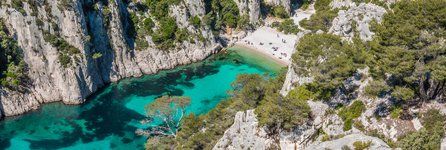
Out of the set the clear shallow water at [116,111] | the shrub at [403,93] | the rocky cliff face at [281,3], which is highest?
the rocky cliff face at [281,3]

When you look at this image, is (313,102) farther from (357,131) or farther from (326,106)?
(357,131)

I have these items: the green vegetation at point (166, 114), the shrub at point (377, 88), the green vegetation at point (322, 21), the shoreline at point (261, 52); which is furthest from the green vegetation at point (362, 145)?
the shoreline at point (261, 52)

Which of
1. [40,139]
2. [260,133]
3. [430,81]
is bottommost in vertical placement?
[40,139]

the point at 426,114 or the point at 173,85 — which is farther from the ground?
the point at 426,114

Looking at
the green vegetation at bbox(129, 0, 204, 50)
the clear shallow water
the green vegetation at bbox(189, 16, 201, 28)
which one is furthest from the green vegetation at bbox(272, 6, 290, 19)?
the green vegetation at bbox(129, 0, 204, 50)

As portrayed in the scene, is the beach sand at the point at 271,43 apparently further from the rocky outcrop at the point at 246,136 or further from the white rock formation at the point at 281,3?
the rocky outcrop at the point at 246,136

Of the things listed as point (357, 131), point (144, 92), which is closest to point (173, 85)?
point (144, 92)

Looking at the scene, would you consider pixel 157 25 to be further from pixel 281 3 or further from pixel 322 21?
pixel 281 3

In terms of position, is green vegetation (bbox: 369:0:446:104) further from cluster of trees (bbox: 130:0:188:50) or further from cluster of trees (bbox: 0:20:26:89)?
cluster of trees (bbox: 130:0:188:50)
